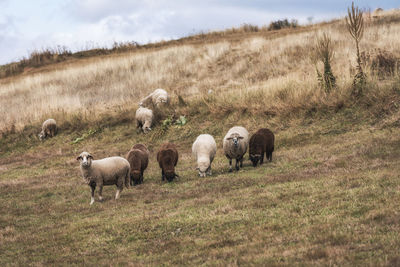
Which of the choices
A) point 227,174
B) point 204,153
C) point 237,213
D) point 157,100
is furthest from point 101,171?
point 157,100

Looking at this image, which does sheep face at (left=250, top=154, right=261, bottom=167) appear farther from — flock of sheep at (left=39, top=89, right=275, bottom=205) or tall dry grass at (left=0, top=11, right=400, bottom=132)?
tall dry grass at (left=0, top=11, right=400, bottom=132)

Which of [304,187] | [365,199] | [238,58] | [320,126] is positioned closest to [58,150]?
[320,126]

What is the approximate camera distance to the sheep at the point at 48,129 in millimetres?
31094

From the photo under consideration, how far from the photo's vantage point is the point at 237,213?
397 inches

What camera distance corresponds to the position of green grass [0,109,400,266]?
762 cm

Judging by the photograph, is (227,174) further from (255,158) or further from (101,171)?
(101,171)

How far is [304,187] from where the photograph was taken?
38.0 feet

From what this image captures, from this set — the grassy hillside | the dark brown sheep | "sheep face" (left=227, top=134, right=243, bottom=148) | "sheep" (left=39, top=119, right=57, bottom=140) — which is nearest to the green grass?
the grassy hillside

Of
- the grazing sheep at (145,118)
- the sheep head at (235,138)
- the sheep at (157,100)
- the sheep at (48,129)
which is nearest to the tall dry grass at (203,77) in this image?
the sheep at (157,100)

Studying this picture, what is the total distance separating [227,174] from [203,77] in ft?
73.1

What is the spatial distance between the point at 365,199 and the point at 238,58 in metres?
29.9

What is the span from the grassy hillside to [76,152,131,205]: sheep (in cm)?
48

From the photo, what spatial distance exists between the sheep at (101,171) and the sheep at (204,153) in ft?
8.17

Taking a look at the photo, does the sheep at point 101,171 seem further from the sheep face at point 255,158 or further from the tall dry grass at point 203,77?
the tall dry grass at point 203,77
